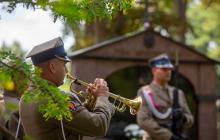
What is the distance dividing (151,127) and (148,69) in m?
2.83

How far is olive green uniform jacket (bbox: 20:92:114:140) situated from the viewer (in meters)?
4.88

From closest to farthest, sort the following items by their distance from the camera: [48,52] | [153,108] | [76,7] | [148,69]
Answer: [76,7], [48,52], [153,108], [148,69]

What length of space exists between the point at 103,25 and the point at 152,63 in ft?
24.0

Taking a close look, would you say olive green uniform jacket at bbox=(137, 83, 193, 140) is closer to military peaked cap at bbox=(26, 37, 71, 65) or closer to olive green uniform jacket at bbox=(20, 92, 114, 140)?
military peaked cap at bbox=(26, 37, 71, 65)

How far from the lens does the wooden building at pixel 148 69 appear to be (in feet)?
37.8

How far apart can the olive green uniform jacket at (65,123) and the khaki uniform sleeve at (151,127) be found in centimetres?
410

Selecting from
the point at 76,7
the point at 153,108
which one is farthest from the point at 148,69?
the point at 76,7

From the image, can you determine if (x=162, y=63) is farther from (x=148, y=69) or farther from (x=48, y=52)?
(x=48, y=52)

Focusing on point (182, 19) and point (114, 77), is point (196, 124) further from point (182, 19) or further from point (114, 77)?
point (182, 19)

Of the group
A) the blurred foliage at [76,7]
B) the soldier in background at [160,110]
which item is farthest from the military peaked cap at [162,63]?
the blurred foliage at [76,7]

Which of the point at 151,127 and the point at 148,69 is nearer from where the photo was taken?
→ the point at 151,127

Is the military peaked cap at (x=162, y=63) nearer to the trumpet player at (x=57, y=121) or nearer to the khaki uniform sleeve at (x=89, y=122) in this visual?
the trumpet player at (x=57, y=121)

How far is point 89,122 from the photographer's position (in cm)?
489

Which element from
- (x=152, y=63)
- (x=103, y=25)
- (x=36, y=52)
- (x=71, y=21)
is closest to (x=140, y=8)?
(x=103, y=25)
